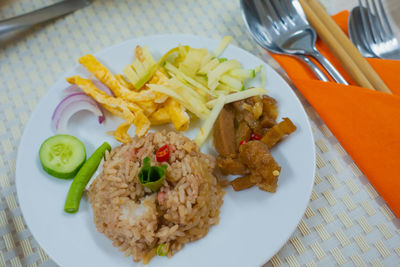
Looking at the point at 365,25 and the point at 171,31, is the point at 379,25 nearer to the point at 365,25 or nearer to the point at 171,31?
the point at 365,25

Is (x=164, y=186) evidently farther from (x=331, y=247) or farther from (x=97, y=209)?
(x=331, y=247)

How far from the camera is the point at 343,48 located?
2.65 metres

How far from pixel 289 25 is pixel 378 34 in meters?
0.68

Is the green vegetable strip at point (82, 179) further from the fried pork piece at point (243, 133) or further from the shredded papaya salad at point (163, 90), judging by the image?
the fried pork piece at point (243, 133)

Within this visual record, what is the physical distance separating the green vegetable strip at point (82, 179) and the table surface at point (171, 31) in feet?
1.40

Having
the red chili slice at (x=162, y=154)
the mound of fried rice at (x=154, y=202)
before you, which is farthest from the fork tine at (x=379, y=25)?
the red chili slice at (x=162, y=154)

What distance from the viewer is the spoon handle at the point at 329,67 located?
8.48ft

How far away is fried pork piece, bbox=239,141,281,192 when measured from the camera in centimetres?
205

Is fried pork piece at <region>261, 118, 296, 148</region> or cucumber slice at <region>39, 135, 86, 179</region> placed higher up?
cucumber slice at <region>39, 135, 86, 179</region>

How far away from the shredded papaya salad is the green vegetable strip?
164 mm

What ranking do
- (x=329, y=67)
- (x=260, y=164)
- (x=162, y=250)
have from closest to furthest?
(x=162, y=250)
(x=260, y=164)
(x=329, y=67)

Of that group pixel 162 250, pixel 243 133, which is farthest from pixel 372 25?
pixel 162 250

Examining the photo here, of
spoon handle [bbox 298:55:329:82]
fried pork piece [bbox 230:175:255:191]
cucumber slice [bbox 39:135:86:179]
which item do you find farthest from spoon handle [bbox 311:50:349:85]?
cucumber slice [bbox 39:135:86:179]

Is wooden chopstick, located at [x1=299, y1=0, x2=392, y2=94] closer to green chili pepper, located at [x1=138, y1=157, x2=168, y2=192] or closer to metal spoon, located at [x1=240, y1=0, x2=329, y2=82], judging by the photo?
metal spoon, located at [x1=240, y1=0, x2=329, y2=82]
